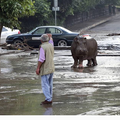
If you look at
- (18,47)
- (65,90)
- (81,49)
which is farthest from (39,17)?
(65,90)

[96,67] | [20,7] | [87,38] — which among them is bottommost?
[96,67]

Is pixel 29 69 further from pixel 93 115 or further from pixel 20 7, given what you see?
pixel 93 115

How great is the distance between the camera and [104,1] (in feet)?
199

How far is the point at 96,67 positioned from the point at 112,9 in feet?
168

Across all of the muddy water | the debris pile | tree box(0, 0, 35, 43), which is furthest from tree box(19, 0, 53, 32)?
the muddy water

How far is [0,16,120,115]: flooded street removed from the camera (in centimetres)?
838

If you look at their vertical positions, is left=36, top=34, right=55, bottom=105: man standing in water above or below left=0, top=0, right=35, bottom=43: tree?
below

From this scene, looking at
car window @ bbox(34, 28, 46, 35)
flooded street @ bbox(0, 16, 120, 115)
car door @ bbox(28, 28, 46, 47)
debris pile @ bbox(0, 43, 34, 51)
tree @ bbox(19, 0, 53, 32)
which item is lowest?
flooded street @ bbox(0, 16, 120, 115)

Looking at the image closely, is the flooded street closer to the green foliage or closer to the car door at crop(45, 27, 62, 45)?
the green foliage

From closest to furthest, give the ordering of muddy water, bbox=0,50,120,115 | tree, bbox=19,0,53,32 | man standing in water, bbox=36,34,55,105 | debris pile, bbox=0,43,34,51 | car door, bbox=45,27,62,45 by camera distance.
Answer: muddy water, bbox=0,50,120,115
man standing in water, bbox=36,34,55,105
debris pile, bbox=0,43,34,51
car door, bbox=45,27,62,45
tree, bbox=19,0,53,32

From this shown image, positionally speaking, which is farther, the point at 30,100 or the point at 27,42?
the point at 27,42

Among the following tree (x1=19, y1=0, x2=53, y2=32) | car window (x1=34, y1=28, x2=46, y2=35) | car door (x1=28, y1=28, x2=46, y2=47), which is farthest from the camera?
tree (x1=19, y1=0, x2=53, y2=32)
